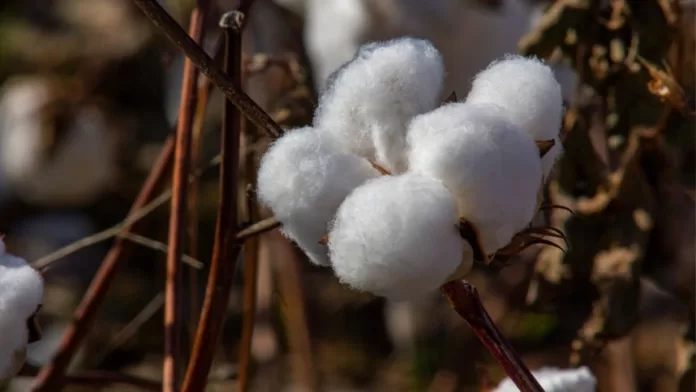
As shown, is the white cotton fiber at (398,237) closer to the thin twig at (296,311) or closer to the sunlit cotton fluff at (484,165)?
the sunlit cotton fluff at (484,165)

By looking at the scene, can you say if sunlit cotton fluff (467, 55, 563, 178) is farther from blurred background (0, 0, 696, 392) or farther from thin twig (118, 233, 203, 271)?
thin twig (118, 233, 203, 271)

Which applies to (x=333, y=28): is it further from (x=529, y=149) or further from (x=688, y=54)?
(x=529, y=149)

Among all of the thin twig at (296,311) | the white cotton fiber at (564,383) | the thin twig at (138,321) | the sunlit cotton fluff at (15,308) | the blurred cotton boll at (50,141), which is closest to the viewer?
the sunlit cotton fluff at (15,308)

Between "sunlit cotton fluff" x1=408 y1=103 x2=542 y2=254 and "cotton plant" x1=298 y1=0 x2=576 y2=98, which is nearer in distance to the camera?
"sunlit cotton fluff" x1=408 y1=103 x2=542 y2=254

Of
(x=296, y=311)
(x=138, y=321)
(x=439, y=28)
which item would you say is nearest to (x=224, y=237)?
(x=138, y=321)

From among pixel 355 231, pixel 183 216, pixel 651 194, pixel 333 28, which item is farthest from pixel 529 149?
pixel 333 28

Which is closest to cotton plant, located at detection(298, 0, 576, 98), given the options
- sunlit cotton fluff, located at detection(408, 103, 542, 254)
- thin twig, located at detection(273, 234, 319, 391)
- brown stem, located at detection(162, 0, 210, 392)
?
thin twig, located at detection(273, 234, 319, 391)

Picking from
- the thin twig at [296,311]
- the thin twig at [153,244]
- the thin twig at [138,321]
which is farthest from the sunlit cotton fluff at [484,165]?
the thin twig at [296,311]
